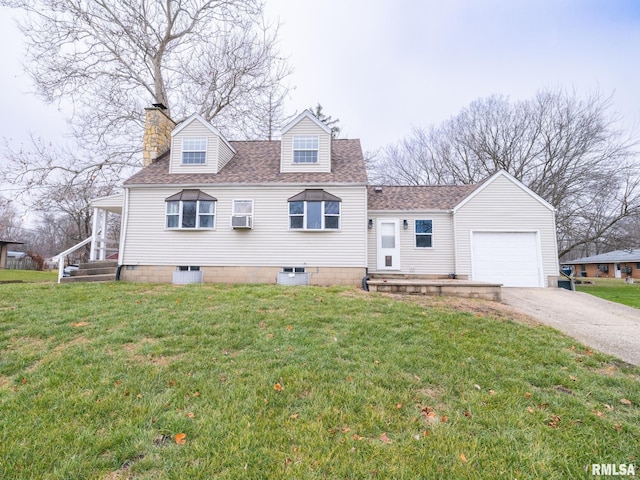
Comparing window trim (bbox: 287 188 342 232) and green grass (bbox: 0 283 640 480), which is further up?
window trim (bbox: 287 188 342 232)

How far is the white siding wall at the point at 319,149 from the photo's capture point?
38.1 ft

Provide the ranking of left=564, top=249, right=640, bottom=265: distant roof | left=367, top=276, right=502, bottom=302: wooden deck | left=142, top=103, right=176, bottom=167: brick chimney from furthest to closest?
left=564, top=249, right=640, bottom=265: distant roof < left=142, top=103, right=176, bottom=167: brick chimney < left=367, top=276, right=502, bottom=302: wooden deck

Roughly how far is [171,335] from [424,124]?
2746cm

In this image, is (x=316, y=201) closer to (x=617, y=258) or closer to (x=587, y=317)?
(x=587, y=317)

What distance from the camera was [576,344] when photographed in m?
4.76

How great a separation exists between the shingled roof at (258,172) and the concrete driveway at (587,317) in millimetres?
6474

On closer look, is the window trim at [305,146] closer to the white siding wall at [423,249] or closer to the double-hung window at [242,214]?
the double-hung window at [242,214]

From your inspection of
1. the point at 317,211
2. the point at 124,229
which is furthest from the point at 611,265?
the point at 124,229

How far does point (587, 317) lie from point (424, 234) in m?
5.95

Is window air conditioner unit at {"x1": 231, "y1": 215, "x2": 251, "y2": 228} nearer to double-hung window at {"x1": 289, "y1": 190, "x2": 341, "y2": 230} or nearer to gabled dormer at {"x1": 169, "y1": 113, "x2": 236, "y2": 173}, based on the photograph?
double-hung window at {"x1": 289, "y1": 190, "x2": 341, "y2": 230}

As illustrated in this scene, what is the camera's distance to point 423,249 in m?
12.1

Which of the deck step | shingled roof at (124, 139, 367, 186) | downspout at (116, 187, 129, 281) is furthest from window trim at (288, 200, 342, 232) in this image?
the deck step

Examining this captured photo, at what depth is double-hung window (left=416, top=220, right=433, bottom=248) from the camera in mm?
12141

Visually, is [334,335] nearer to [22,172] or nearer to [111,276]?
[111,276]
